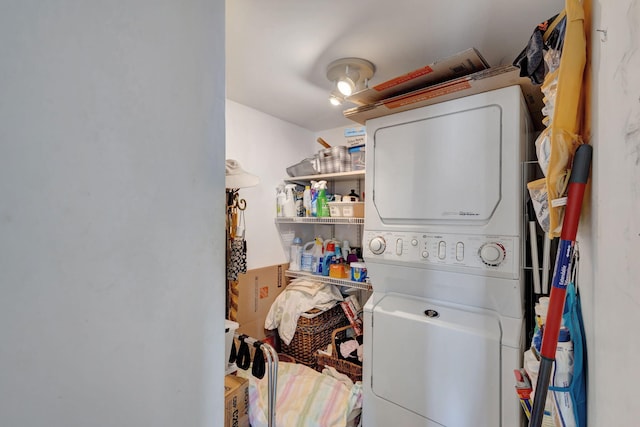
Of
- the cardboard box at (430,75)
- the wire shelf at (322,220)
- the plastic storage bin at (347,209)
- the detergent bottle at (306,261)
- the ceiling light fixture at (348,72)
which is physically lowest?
the detergent bottle at (306,261)

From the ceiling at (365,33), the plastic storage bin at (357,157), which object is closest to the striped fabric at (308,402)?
the plastic storage bin at (357,157)

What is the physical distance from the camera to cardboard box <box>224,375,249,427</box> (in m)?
1.42

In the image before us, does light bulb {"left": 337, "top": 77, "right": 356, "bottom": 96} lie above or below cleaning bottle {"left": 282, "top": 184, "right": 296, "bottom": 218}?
above

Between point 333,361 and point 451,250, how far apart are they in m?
1.36

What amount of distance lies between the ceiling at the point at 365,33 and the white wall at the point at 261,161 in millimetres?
470

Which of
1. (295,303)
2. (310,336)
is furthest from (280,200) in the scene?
(310,336)

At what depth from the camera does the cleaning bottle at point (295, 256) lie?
2529 mm

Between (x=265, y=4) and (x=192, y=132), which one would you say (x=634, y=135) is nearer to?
(x=192, y=132)

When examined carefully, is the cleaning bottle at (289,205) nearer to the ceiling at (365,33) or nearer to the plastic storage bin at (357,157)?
the plastic storage bin at (357,157)

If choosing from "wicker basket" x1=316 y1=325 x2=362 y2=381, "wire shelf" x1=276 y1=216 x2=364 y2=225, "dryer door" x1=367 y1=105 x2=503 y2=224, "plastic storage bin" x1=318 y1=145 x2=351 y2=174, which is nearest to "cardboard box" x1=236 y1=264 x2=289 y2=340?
"wire shelf" x1=276 y1=216 x2=364 y2=225

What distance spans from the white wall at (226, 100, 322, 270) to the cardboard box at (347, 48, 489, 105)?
110 cm

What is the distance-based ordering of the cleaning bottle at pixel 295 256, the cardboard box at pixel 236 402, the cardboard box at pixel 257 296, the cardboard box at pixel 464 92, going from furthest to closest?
the cleaning bottle at pixel 295 256, the cardboard box at pixel 257 296, the cardboard box at pixel 236 402, the cardboard box at pixel 464 92

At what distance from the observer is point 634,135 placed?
0.35m

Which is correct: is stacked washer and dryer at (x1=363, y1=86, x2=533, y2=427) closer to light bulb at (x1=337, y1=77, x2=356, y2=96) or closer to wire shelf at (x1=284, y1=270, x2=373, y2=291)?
light bulb at (x1=337, y1=77, x2=356, y2=96)
